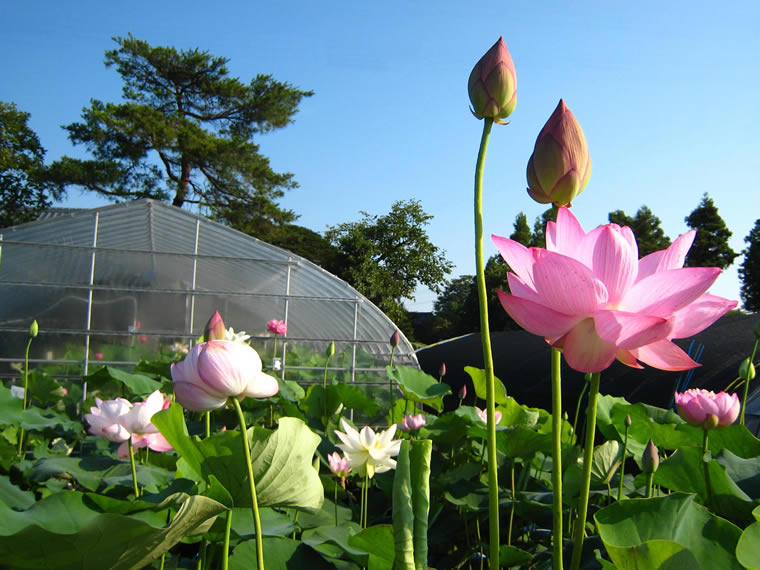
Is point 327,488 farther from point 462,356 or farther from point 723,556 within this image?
point 462,356

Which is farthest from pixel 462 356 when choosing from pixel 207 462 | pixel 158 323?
pixel 207 462

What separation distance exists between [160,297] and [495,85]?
5.11m

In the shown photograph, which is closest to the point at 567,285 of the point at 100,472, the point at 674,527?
the point at 674,527

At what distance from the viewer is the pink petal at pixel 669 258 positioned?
0.36m

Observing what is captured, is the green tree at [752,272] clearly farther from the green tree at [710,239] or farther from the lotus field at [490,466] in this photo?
the lotus field at [490,466]

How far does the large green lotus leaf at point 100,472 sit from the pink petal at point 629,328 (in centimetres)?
78

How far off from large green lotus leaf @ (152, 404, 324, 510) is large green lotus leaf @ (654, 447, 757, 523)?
0.47m

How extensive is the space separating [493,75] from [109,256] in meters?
5.10

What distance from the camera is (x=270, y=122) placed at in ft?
37.3

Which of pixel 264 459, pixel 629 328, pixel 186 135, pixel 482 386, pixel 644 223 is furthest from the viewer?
pixel 644 223

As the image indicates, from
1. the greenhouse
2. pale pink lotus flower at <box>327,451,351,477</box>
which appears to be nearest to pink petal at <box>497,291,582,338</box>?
pale pink lotus flower at <box>327,451,351,477</box>

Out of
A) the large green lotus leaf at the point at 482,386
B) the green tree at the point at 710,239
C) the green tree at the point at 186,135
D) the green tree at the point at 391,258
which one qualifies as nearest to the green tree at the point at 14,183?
the green tree at the point at 186,135

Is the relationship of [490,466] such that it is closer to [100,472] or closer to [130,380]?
[100,472]

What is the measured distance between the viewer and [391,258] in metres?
16.4
